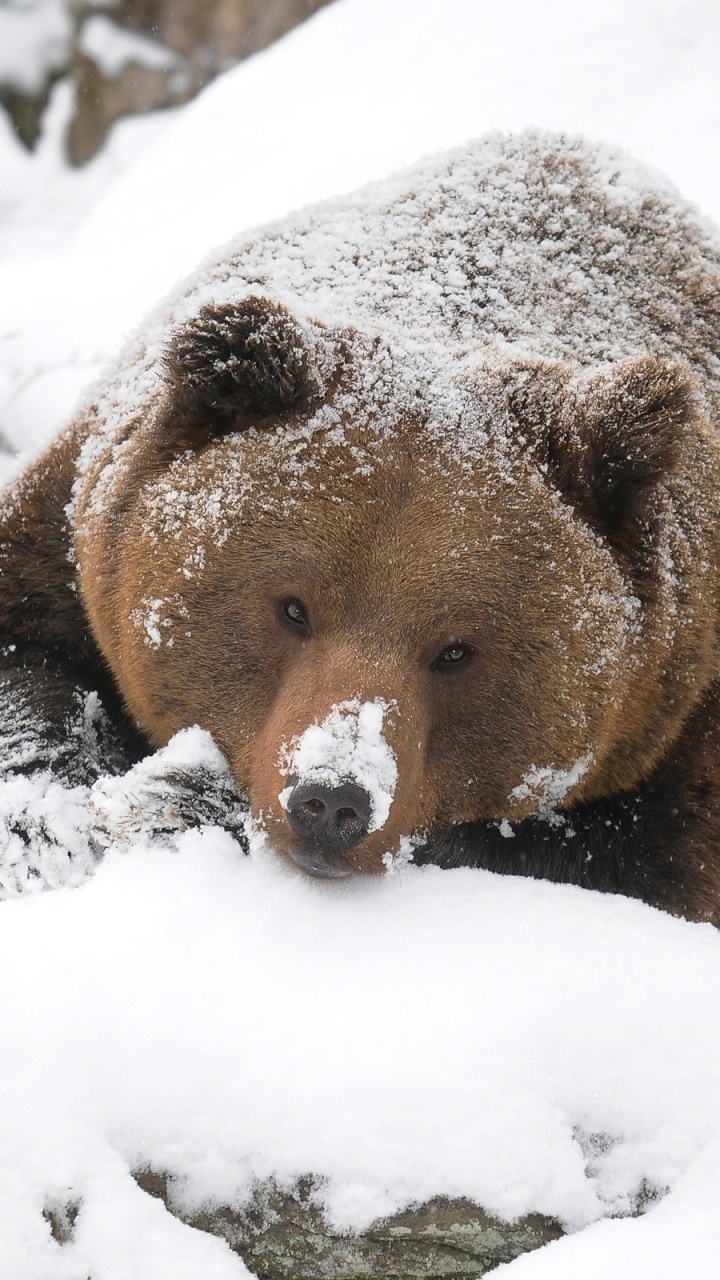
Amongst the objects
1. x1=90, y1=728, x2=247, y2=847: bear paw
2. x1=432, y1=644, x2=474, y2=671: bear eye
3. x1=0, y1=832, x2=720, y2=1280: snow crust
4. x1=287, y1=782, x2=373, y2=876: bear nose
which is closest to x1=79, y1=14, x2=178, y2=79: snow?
x1=90, y1=728, x2=247, y2=847: bear paw

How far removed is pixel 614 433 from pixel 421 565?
55cm

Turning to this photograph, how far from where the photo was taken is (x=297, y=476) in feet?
10.3

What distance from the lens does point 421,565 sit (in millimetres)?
3057

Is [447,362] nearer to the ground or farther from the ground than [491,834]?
farther from the ground

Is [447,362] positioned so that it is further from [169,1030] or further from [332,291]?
[169,1030]

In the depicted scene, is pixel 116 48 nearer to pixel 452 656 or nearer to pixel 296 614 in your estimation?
pixel 296 614

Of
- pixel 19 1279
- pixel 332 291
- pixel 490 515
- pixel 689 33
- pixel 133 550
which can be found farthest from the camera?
pixel 689 33

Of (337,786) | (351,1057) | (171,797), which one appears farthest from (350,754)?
(351,1057)

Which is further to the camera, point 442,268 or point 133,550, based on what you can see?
point 442,268

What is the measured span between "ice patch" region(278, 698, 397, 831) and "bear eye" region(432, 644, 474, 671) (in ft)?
0.82

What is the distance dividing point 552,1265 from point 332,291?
2.43m

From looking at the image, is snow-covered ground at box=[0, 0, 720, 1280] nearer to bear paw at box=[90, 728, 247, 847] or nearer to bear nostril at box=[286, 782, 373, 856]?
bear nostril at box=[286, 782, 373, 856]

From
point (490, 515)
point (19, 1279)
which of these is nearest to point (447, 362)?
point (490, 515)

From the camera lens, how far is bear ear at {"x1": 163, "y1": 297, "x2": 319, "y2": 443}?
3131 millimetres
